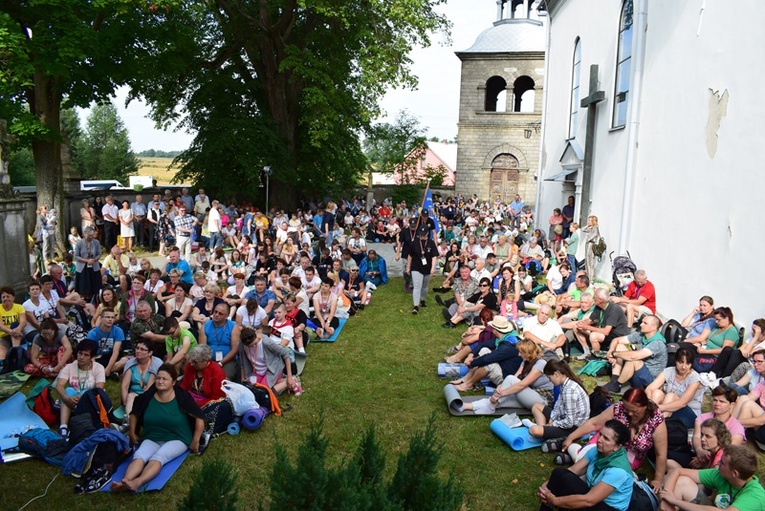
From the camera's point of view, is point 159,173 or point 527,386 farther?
point 159,173

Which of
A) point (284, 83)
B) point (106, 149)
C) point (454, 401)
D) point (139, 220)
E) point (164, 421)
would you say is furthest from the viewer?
point (106, 149)

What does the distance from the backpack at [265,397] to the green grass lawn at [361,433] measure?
0.14 metres

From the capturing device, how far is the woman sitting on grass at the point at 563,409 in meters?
6.69

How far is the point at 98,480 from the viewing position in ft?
19.5

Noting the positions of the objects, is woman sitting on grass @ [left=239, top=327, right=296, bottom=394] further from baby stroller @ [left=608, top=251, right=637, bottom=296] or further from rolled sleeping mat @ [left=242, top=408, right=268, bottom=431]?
baby stroller @ [left=608, top=251, right=637, bottom=296]

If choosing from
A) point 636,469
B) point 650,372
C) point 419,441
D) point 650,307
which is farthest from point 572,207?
point 419,441

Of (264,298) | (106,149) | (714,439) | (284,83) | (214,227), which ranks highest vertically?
(284,83)

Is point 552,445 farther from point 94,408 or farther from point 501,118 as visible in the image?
point 501,118

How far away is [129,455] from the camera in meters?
6.32

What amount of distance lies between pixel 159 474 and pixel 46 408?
7.40 feet

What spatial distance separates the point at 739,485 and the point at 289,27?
2262 centimetres

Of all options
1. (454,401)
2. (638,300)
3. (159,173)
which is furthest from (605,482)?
(159,173)

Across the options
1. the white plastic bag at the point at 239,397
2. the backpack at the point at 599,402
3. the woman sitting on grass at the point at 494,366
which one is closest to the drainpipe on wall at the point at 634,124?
the woman sitting on grass at the point at 494,366

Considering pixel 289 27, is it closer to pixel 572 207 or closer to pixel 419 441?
pixel 572 207
